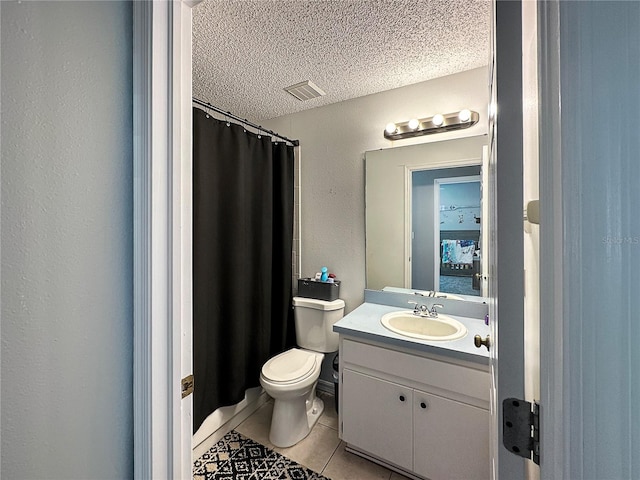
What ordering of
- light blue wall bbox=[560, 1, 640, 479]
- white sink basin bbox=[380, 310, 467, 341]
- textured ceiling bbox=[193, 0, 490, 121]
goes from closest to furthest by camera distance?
light blue wall bbox=[560, 1, 640, 479], textured ceiling bbox=[193, 0, 490, 121], white sink basin bbox=[380, 310, 467, 341]

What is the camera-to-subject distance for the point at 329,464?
1.60 m

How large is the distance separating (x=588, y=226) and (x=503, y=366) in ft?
0.92

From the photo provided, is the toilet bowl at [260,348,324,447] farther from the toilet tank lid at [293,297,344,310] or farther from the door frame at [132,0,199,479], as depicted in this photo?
the door frame at [132,0,199,479]

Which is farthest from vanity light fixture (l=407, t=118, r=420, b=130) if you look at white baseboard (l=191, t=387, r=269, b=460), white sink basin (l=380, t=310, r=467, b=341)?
white baseboard (l=191, t=387, r=269, b=460)

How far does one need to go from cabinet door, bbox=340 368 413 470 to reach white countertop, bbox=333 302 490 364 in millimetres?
249

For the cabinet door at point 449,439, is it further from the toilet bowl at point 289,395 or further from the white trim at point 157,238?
the white trim at point 157,238

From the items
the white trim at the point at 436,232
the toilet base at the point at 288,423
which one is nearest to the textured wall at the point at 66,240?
the toilet base at the point at 288,423

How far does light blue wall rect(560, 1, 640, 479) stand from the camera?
29 cm

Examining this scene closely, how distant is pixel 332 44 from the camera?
149cm

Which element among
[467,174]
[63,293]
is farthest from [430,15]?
[63,293]

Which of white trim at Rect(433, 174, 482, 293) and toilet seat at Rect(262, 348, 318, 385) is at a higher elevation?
white trim at Rect(433, 174, 482, 293)

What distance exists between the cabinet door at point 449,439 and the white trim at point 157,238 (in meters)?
1.17

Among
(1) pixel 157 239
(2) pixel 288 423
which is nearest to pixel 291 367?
(2) pixel 288 423

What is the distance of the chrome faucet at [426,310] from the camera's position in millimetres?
1736
